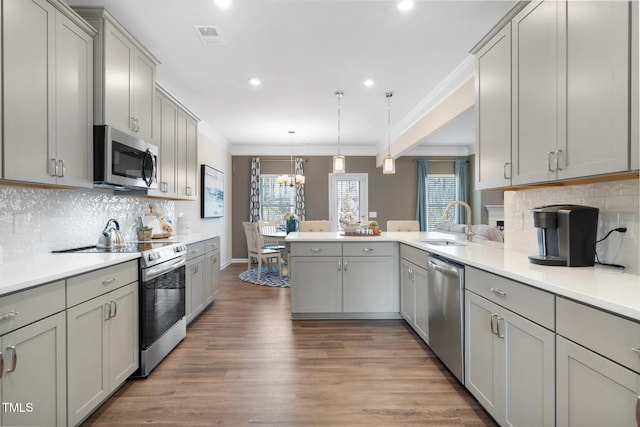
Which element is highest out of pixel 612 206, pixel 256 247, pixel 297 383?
pixel 612 206

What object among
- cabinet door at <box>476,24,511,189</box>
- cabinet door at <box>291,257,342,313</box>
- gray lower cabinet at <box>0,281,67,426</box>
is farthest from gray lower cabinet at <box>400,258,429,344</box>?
gray lower cabinet at <box>0,281,67,426</box>

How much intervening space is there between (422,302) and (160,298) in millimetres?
2220

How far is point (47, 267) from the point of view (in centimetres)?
176

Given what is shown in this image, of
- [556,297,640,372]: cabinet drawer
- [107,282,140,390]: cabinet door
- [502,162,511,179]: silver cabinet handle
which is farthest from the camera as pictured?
[502,162,511,179]: silver cabinet handle

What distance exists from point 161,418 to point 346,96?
3.94 m

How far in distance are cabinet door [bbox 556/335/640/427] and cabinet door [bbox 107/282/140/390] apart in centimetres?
236

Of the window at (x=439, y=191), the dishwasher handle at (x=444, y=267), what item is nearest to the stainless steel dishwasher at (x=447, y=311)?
the dishwasher handle at (x=444, y=267)

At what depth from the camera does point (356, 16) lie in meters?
2.60

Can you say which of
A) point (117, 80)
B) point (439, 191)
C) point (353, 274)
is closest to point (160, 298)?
point (117, 80)

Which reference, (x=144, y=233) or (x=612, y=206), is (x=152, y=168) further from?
(x=612, y=206)

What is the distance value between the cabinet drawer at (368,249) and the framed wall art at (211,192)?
10.7 ft

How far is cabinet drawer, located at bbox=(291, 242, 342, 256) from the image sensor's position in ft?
11.9

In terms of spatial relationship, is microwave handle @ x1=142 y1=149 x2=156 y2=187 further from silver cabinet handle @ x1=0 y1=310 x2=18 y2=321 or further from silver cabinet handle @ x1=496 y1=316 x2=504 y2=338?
silver cabinet handle @ x1=496 y1=316 x2=504 y2=338

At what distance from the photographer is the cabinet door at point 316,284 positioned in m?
3.64
